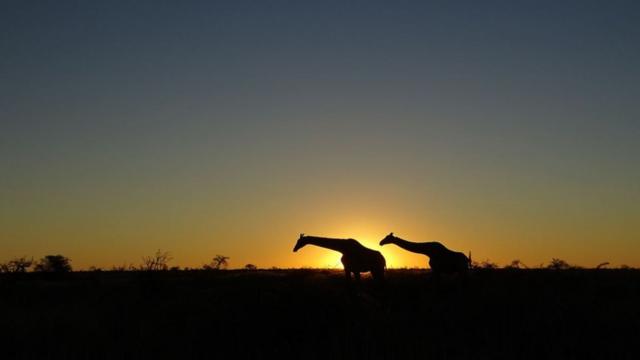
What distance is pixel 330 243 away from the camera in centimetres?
3123

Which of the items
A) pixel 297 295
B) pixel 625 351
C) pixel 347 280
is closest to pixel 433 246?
pixel 347 280

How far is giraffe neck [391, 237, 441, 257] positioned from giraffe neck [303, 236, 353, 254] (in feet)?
11.1

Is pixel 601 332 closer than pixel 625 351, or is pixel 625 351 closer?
pixel 625 351

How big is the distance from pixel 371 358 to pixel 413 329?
2.87 metres

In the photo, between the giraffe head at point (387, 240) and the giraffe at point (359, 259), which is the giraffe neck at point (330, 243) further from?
the giraffe head at point (387, 240)

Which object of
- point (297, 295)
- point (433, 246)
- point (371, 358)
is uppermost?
point (433, 246)

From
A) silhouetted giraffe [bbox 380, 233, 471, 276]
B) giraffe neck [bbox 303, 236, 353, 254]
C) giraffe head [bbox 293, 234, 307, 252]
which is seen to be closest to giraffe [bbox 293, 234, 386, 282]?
giraffe neck [bbox 303, 236, 353, 254]

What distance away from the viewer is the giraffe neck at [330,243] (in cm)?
2969

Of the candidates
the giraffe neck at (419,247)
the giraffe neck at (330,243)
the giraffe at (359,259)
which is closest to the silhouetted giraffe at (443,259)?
the giraffe neck at (419,247)

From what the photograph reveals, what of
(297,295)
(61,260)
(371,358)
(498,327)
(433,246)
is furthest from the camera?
(61,260)

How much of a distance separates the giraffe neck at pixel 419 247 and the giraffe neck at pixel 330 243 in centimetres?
339

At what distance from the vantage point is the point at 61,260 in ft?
206

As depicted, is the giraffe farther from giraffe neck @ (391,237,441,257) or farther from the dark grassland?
the dark grassland

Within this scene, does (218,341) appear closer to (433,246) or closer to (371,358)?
(371,358)
